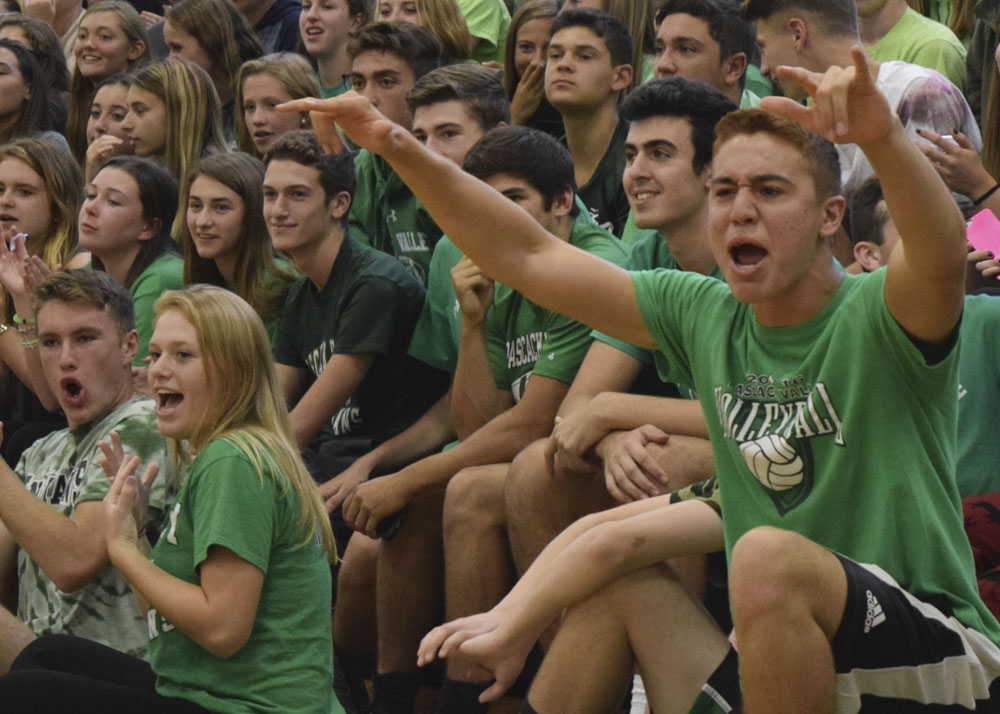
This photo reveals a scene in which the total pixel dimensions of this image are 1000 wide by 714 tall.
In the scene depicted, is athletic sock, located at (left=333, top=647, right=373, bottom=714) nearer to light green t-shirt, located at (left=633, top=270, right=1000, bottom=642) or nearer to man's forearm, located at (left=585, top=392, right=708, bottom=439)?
man's forearm, located at (left=585, top=392, right=708, bottom=439)

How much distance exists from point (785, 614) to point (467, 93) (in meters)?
2.99

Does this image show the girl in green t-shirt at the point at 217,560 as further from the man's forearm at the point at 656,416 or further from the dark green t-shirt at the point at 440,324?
the dark green t-shirt at the point at 440,324

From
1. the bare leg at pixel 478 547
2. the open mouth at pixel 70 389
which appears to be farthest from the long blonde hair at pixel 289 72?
the bare leg at pixel 478 547

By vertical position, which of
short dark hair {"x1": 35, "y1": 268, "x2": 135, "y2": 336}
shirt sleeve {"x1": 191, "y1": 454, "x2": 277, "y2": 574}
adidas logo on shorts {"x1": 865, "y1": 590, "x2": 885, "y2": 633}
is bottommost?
shirt sleeve {"x1": 191, "y1": 454, "x2": 277, "y2": 574}

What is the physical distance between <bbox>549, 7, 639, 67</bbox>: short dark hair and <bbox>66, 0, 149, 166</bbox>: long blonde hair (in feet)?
8.72

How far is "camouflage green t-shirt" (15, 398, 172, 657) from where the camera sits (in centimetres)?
358

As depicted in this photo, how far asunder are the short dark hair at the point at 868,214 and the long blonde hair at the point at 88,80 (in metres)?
4.08

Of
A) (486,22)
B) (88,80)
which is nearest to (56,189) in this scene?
(88,80)

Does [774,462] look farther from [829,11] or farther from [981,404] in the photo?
[829,11]

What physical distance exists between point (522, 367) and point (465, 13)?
8.95ft

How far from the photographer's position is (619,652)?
284 cm

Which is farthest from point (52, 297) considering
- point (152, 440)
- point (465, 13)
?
point (465, 13)

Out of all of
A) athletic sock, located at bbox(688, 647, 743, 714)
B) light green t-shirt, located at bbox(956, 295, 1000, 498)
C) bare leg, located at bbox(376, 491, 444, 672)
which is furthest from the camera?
bare leg, located at bbox(376, 491, 444, 672)

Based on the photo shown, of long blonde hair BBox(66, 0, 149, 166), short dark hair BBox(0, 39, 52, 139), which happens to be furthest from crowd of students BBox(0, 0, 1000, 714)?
long blonde hair BBox(66, 0, 149, 166)
